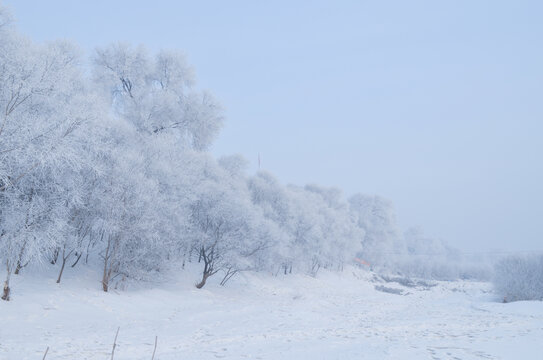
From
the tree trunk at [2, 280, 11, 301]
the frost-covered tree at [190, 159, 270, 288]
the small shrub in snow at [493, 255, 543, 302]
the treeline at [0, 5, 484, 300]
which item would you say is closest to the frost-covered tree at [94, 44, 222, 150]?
the treeline at [0, 5, 484, 300]

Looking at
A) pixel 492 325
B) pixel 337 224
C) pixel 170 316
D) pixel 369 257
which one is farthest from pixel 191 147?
pixel 369 257

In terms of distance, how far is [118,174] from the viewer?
1828 cm

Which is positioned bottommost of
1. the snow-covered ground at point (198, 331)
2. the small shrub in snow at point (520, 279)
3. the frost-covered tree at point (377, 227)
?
the snow-covered ground at point (198, 331)

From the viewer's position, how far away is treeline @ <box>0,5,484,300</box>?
12.9m

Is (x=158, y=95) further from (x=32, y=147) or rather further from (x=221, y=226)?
(x=32, y=147)

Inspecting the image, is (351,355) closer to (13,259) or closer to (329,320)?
(329,320)

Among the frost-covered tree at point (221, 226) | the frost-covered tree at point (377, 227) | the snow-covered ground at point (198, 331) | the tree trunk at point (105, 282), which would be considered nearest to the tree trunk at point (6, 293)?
the snow-covered ground at point (198, 331)

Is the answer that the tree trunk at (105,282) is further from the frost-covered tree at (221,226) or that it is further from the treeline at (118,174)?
the frost-covered tree at (221,226)

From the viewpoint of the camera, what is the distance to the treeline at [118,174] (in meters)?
12.9

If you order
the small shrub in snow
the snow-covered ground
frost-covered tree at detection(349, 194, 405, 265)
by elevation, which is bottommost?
the snow-covered ground

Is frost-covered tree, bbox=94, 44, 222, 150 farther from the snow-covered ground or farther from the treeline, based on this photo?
the snow-covered ground

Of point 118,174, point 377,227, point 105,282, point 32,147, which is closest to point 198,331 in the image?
point 32,147

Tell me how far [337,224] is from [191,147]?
3031 cm

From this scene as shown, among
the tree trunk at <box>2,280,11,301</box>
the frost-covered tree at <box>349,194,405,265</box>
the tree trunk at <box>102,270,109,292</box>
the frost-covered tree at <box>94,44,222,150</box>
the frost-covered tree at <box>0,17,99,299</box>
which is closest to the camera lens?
the frost-covered tree at <box>0,17,99,299</box>
